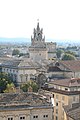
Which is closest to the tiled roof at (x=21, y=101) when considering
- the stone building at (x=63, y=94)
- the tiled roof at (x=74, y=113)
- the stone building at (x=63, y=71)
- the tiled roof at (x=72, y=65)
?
the tiled roof at (x=74, y=113)

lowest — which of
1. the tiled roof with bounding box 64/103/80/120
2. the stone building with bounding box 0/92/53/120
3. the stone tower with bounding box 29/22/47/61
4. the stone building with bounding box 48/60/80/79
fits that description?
the tiled roof with bounding box 64/103/80/120

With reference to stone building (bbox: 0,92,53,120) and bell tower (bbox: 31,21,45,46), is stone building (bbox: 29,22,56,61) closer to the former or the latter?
bell tower (bbox: 31,21,45,46)

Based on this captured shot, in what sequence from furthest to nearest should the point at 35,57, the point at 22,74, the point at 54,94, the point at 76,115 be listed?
the point at 35,57
the point at 22,74
the point at 54,94
the point at 76,115

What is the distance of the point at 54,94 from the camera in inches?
2196

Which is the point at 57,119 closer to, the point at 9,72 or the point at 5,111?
the point at 5,111

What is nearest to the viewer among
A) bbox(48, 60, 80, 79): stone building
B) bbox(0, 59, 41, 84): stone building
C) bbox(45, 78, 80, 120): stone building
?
bbox(45, 78, 80, 120): stone building

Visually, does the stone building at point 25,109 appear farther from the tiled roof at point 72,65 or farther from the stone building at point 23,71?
the stone building at point 23,71

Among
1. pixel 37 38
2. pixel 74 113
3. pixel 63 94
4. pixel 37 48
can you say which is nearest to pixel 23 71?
pixel 37 48

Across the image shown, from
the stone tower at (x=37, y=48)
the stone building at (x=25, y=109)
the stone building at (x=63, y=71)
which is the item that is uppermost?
the stone tower at (x=37, y=48)

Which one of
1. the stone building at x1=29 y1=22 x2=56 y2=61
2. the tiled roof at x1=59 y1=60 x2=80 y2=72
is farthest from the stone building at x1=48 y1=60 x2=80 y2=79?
the stone building at x1=29 y1=22 x2=56 y2=61

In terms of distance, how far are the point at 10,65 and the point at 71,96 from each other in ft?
124

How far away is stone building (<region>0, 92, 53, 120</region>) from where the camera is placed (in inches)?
1524

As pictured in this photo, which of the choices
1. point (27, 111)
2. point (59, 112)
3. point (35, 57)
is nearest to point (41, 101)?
point (27, 111)

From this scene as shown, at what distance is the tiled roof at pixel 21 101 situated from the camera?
38.9m
